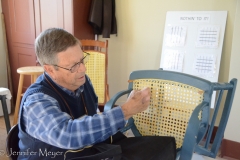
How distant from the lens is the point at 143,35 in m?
2.50

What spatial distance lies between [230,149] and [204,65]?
0.73 m

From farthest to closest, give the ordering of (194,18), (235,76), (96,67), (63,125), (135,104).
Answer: (96,67) → (194,18) → (235,76) → (135,104) → (63,125)

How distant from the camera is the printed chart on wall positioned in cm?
205

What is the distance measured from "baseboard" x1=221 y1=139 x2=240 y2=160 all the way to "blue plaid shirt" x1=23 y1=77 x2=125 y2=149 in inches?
59.8

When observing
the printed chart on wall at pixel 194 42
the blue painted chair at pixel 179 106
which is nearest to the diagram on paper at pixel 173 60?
the printed chart on wall at pixel 194 42

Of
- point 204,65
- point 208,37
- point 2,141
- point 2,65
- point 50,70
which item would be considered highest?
point 208,37

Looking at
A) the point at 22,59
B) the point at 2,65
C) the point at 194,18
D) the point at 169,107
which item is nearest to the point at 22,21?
the point at 22,59

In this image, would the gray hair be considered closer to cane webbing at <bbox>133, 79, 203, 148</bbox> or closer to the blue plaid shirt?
the blue plaid shirt

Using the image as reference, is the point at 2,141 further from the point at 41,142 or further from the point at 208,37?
the point at 208,37

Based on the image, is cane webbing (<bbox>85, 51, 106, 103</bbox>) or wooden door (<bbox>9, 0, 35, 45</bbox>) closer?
cane webbing (<bbox>85, 51, 106, 103</bbox>)

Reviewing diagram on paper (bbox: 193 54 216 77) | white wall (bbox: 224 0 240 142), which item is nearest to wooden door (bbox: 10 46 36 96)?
diagram on paper (bbox: 193 54 216 77)

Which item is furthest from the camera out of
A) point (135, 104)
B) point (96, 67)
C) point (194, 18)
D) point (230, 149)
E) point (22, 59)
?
point (22, 59)

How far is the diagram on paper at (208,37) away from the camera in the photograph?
6.73 feet

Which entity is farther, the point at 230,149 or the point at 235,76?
the point at 230,149
